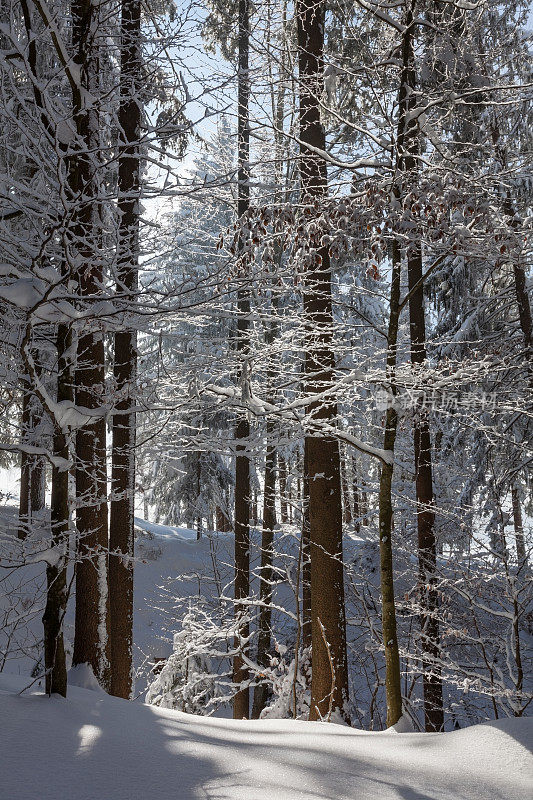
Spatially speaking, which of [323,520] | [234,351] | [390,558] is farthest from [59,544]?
[323,520]

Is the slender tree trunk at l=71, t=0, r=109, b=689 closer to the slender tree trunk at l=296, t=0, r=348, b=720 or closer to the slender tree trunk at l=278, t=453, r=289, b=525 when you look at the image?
the slender tree trunk at l=296, t=0, r=348, b=720

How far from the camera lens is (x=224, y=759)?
324 centimetres

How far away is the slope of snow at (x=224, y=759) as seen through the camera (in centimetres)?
277

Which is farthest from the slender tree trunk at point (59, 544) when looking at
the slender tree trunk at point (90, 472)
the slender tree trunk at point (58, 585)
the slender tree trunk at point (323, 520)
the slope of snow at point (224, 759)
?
the slender tree trunk at point (323, 520)

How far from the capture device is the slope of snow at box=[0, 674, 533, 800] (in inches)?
109

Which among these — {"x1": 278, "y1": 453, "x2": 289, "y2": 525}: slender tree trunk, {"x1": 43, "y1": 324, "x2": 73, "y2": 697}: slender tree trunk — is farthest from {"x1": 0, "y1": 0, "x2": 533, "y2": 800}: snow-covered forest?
{"x1": 278, "y1": 453, "x2": 289, "y2": 525}: slender tree trunk

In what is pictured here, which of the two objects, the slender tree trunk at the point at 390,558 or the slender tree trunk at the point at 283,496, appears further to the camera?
the slender tree trunk at the point at 283,496

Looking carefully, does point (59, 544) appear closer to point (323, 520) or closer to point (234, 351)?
point (234, 351)

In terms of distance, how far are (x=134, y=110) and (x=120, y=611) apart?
6487 mm

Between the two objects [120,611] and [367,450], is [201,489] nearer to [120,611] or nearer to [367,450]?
[120,611]

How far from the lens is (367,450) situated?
6133 millimetres

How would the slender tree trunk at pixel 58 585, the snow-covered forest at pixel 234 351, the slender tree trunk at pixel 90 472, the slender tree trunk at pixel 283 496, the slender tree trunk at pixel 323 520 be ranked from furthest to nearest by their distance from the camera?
the slender tree trunk at pixel 283 496 < the slender tree trunk at pixel 323 520 < the slender tree trunk at pixel 90 472 < the slender tree trunk at pixel 58 585 < the snow-covered forest at pixel 234 351

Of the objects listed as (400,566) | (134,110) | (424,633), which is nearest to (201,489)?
(400,566)

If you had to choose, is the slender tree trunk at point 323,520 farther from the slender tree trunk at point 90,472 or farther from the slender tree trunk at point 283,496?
the slender tree trunk at point 90,472
